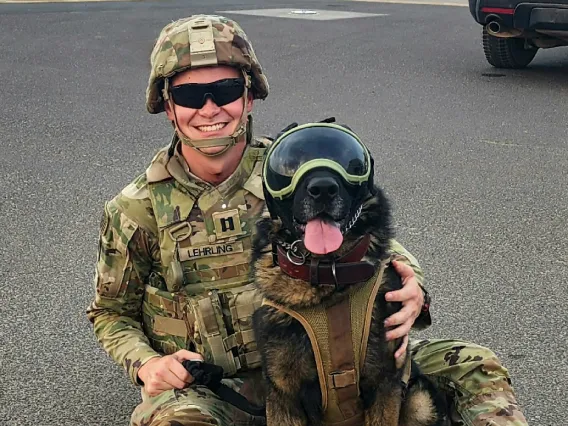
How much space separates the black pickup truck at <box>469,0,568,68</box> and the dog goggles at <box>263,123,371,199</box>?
7.69 meters

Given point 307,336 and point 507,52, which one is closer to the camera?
point 307,336

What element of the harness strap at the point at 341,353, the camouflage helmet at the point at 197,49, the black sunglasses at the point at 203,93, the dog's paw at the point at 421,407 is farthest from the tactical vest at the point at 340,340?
the camouflage helmet at the point at 197,49

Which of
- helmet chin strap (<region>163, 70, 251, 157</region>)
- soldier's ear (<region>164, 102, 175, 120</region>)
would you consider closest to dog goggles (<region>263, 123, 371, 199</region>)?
helmet chin strap (<region>163, 70, 251, 157</region>)

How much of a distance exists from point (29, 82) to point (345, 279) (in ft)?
27.4

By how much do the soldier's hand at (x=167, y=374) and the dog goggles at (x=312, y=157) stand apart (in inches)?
27.1

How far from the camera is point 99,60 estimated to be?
1172cm

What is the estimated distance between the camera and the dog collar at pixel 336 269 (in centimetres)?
256

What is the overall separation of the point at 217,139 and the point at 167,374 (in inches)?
29.3

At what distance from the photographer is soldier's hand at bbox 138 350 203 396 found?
2.86m

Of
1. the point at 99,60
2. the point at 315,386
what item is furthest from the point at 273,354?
the point at 99,60

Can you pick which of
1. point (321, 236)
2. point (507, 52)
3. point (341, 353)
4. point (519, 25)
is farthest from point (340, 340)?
point (507, 52)

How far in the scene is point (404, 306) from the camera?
273 centimetres

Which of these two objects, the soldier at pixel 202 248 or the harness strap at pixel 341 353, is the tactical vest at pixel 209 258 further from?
the harness strap at pixel 341 353

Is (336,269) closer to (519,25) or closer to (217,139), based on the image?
(217,139)
